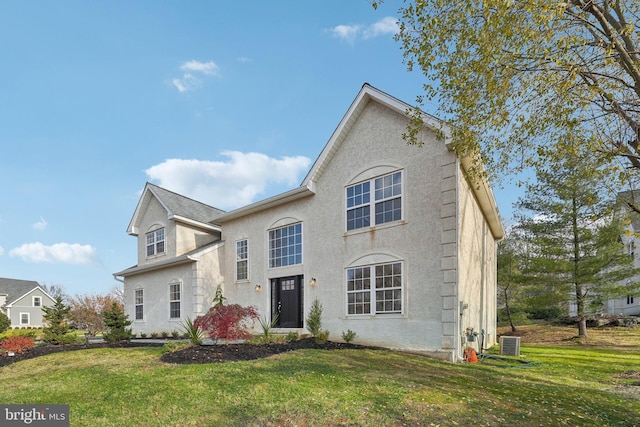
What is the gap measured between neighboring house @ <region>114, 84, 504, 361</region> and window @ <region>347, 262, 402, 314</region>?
0.11ft

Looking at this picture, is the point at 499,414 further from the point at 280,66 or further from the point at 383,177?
the point at 280,66

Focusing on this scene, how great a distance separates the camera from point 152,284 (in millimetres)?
20656

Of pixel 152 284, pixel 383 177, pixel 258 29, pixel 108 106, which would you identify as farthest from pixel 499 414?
pixel 152 284

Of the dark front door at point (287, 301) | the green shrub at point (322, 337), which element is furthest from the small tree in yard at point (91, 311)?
the green shrub at point (322, 337)

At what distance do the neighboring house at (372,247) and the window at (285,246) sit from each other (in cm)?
4

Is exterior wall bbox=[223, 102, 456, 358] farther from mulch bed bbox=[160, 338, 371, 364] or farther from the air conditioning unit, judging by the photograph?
the air conditioning unit

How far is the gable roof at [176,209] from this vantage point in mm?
19828

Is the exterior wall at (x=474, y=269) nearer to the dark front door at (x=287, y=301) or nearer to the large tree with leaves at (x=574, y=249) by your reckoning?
the large tree with leaves at (x=574, y=249)

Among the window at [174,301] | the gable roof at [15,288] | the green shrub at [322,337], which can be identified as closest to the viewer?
the green shrub at [322,337]

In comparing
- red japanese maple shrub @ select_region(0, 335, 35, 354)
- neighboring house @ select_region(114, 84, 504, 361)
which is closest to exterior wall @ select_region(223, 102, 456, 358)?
neighboring house @ select_region(114, 84, 504, 361)

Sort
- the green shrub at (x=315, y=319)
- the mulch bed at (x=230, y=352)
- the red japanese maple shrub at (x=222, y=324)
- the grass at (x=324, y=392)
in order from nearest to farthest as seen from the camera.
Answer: the grass at (x=324, y=392) → the mulch bed at (x=230, y=352) → the red japanese maple shrub at (x=222, y=324) → the green shrub at (x=315, y=319)

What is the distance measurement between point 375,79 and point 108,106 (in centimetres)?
878

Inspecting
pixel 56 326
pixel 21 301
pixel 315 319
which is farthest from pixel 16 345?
pixel 21 301

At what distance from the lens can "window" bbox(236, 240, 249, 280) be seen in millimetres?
17141
